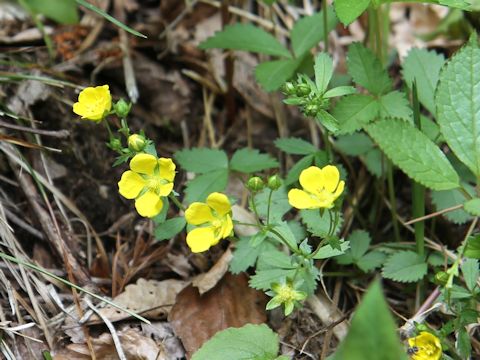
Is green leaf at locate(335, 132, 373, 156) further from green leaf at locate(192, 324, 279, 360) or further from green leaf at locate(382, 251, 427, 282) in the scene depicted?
green leaf at locate(192, 324, 279, 360)

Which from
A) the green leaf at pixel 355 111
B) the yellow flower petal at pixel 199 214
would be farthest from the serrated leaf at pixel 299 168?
the yellow flower petal at pixel 199 214

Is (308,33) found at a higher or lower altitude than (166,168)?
higher

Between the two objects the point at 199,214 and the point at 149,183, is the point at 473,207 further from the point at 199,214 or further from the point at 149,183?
the point at 149,183

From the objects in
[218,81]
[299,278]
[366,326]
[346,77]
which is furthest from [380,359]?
[218,81]

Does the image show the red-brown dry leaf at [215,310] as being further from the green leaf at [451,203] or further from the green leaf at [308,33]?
the green leaf at [308,33]

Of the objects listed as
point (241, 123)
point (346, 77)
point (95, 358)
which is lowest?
point (95, 358)

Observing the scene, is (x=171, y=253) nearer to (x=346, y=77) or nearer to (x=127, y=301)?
(x=127, y=301)

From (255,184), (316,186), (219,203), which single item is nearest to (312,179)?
(316,186)
